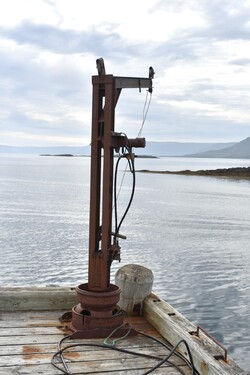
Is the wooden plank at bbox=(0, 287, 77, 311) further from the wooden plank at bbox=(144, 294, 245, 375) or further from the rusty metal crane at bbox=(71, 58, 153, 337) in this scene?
the wooden plank at bbox=(144, 294, 245, 375)

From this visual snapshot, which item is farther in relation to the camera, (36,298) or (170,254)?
(170,254)

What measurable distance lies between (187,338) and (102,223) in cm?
169

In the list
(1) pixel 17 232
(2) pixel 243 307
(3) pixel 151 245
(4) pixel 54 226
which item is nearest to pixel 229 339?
(2) pixel 243 307

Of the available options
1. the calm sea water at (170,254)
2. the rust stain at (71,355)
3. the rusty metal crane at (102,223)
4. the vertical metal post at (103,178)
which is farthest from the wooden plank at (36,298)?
the calm sea water at (170,254)

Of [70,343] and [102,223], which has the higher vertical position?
[102,223]

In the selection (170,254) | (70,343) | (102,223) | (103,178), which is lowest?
(170,254)

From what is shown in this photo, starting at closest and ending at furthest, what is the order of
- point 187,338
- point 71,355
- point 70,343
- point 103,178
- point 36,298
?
point 71,355
point 187,338
point 70,343
point 103,178
point 36,298

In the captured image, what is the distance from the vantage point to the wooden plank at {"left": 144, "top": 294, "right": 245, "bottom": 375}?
15.3ft

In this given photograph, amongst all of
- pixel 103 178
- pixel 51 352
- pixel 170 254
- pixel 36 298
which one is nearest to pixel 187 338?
pixel 51 352

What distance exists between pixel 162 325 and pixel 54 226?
2184 centimetres

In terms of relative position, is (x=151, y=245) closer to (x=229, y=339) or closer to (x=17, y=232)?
(x=17, y=232)

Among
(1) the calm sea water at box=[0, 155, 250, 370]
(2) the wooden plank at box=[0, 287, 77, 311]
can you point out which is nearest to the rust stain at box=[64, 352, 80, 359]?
(2) the wooden plank at box=[0, 287, 77, 311]

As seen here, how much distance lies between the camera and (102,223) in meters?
5.99

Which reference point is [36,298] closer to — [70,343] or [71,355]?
[70,343]
